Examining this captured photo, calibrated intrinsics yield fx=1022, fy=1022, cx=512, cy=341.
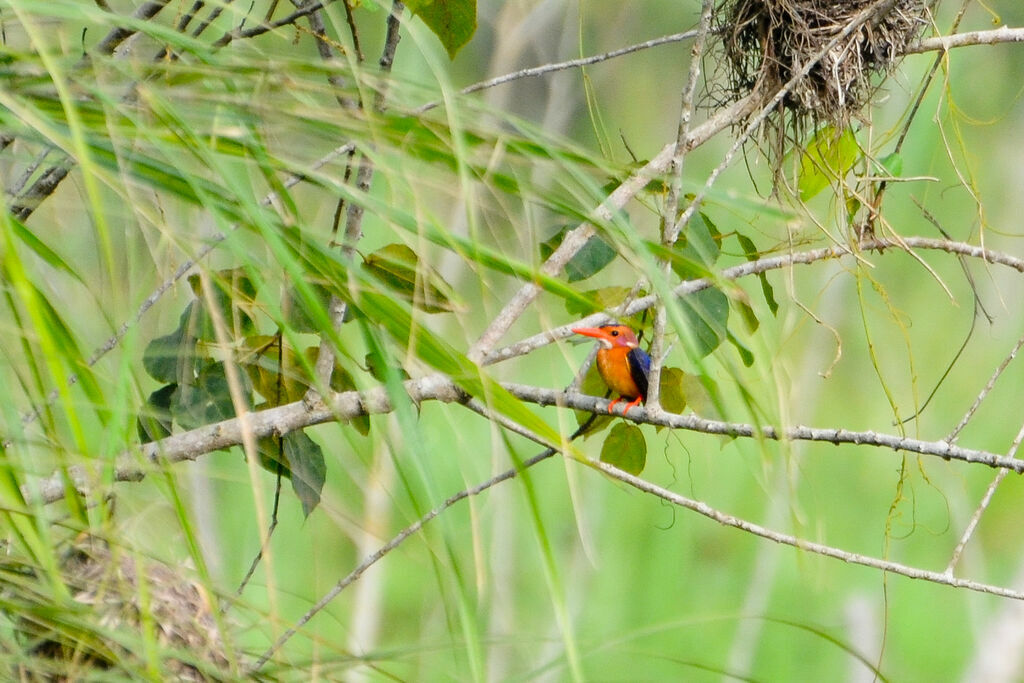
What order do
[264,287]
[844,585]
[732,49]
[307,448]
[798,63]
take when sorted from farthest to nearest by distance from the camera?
[844,585] < [732,49] < [798,63] < [307,448] < [264,287]

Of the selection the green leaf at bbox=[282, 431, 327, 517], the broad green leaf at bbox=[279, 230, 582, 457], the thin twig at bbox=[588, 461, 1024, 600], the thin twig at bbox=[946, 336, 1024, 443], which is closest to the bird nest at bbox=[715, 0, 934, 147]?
the thin twig at bbox=[946, 336, 1024, 443]

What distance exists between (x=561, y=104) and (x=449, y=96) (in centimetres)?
361

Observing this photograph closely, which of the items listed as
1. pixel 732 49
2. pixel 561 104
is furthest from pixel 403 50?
pixel 732 49

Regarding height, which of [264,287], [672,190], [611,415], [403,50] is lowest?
[264,287]

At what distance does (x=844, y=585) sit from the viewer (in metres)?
4.58

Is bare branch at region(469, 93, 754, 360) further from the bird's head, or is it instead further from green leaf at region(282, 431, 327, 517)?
the bird's head

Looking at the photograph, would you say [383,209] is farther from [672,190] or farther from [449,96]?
[672,190]

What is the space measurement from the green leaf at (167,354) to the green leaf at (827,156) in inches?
32.1

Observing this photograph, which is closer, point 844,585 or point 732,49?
point 732,49

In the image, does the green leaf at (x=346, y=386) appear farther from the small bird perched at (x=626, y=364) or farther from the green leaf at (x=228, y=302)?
the small bird perched at (x=626, y=364)

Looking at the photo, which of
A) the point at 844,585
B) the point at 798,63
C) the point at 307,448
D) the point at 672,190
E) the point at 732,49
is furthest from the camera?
the point at 844,585

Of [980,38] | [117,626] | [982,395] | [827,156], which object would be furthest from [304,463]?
[980,38]

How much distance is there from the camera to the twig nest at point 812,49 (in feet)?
4.70

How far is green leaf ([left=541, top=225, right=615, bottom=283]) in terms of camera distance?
1.22 m
